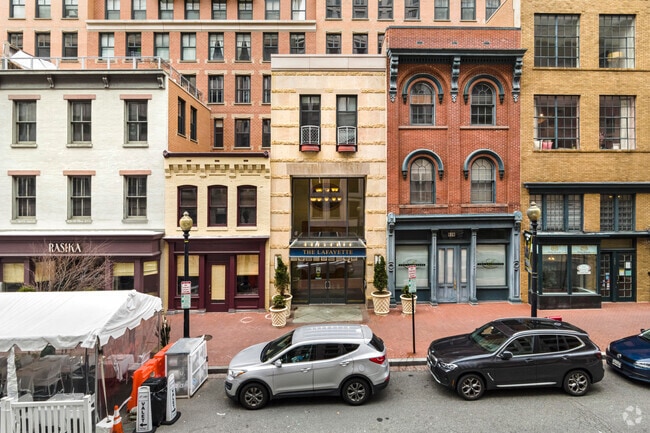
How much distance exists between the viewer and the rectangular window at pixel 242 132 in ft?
87.5

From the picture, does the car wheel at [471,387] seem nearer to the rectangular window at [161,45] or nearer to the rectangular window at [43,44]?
the rectangular window at [161,45]

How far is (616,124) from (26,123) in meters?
28.0

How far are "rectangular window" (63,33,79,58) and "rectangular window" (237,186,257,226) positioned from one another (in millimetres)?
22512

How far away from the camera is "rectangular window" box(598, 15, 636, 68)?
1731cm

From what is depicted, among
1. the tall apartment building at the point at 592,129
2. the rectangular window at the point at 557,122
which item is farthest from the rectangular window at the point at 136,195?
the rectangular window at the point at 557,122

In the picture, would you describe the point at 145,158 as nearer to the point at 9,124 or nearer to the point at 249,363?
the point at 9,124

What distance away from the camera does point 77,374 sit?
319 inches

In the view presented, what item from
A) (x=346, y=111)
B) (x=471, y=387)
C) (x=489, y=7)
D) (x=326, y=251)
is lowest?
(x=471, y=387)

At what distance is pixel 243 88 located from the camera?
26828 mm

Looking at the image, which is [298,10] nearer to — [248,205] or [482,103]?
[482,103]

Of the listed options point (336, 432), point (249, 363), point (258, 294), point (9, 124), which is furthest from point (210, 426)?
point (9, 124)

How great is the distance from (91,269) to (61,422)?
29.9 ft

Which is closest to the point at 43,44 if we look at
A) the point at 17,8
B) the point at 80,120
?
the point at 17,8

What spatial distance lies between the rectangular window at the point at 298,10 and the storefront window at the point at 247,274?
21.1 meters
